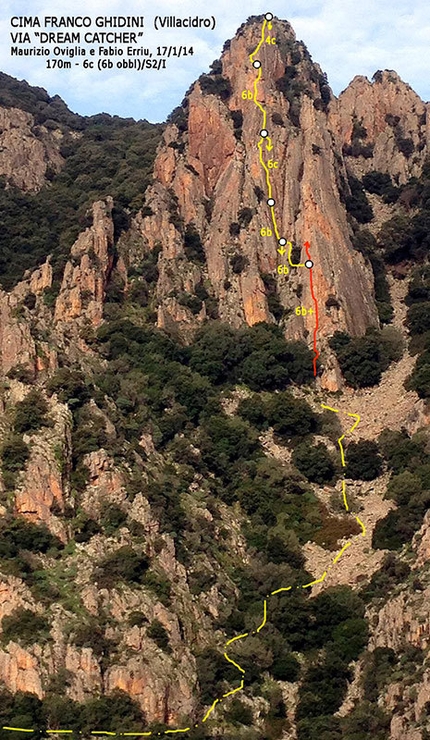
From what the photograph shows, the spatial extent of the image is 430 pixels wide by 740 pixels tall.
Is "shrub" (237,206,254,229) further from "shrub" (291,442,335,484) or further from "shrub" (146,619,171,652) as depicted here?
"shrub" (146,619,171,652)

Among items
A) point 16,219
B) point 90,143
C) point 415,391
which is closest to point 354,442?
point 415,391

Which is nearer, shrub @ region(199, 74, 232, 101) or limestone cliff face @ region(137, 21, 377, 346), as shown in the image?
limestone cliff face @ region(137, 21, 377, 346)

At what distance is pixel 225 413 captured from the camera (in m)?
114

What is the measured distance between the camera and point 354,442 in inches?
4289

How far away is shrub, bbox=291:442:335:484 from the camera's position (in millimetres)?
105812

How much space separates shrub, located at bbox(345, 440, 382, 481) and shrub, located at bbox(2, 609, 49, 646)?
32.2 m

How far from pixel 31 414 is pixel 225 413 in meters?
23.2

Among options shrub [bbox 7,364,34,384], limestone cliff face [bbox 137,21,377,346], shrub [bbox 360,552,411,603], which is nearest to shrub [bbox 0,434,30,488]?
shrub [bbox 7,364,34,384]

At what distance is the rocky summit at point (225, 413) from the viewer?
265ft

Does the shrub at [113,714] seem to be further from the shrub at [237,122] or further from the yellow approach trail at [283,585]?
the shrub at [237,122]

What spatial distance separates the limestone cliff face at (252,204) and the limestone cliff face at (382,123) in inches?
499

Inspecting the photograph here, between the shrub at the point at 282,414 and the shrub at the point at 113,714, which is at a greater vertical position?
the shrub at the point at 282,414

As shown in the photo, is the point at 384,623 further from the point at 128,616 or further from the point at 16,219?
the point at 16,219

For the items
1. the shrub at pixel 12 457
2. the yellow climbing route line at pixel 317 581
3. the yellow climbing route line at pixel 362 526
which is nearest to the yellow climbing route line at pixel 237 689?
the yellow climbing route line at pixel 317 581
